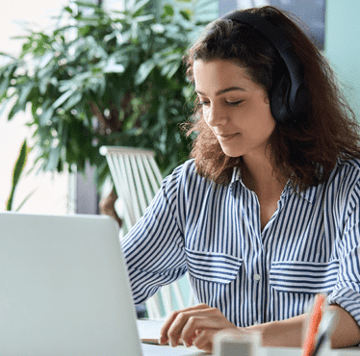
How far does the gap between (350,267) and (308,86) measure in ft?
1.33

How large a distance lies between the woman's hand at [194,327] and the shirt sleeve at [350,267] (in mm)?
240

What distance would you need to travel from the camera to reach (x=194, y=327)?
2.61 ft

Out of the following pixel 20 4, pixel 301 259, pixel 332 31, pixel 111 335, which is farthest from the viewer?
pixel 20 4

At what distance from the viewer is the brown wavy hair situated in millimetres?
1124

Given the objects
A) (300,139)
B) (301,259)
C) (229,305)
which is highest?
(300,139)

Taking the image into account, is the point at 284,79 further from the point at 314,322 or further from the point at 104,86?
the point at 104,86

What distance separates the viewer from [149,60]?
212cm

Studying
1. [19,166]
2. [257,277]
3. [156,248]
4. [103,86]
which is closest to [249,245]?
[257,277]

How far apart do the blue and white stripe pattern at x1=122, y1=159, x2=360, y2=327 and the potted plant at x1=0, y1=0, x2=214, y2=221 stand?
2.80 ft

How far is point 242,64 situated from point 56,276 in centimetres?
70

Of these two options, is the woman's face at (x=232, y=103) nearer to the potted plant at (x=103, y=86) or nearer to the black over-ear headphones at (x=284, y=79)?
the black over-ear headphones at (x=284, y=79)

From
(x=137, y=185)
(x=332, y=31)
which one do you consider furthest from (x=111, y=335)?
(x=332, y=31)

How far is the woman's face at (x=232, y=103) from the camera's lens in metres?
1.11

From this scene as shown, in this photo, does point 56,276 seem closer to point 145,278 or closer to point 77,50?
point 145,278
